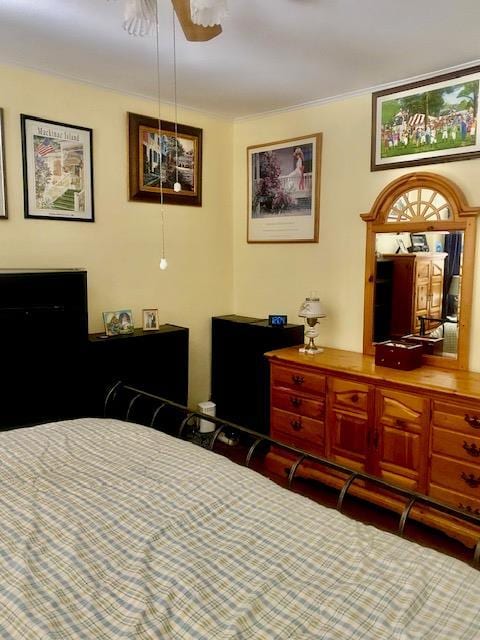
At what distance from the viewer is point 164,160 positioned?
3.55m

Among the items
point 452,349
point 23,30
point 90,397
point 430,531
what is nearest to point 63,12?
point 23,30

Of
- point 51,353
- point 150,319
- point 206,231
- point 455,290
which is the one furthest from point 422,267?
point 51,353

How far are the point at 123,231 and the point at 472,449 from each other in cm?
254

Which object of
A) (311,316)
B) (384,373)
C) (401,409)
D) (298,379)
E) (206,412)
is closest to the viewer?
(401,409)

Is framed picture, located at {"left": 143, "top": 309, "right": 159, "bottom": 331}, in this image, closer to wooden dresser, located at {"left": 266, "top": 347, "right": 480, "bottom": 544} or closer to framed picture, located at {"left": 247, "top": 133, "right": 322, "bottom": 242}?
wooden dresser, located at {"left": 266, "top": 347, "right": 480, "bottom": 544}

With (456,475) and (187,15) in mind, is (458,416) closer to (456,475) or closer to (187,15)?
(456,475)

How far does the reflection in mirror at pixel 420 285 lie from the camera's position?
9.53 ft

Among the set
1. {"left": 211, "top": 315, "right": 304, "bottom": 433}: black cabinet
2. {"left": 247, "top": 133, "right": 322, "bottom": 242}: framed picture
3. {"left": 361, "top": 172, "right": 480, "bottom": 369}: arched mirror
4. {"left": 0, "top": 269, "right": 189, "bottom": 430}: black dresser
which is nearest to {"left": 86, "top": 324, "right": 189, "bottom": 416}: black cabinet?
{"left": 0, "top": 269, "right": 189, "bottom": 430}: black dresser

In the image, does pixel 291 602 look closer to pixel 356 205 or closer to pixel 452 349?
pixel 452 349

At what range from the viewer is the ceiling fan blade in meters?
1.67

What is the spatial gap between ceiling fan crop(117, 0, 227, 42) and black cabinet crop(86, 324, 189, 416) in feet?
5.92

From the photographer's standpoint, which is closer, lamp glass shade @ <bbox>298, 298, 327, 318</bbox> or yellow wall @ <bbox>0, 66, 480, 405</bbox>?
yellow wall @ <bbox>0, 66, 480, 405</bbox>

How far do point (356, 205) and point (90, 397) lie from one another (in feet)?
7.06

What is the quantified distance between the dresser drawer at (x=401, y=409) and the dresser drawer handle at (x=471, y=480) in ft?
1.02
